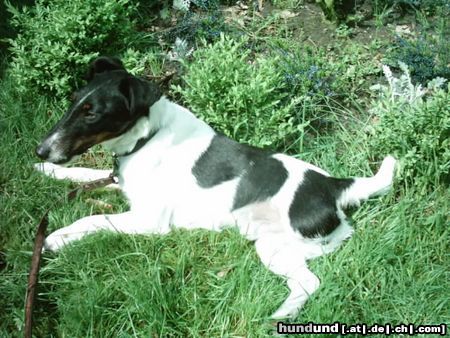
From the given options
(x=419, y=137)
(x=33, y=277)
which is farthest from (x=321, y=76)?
(x=33, y=277)

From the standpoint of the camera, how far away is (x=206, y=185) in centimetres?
295

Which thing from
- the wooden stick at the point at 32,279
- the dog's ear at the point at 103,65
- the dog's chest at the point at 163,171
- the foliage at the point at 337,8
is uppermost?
the foliage at the point at 337,8

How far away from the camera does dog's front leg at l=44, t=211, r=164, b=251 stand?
2850 mm

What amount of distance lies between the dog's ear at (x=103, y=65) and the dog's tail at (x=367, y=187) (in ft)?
4.82

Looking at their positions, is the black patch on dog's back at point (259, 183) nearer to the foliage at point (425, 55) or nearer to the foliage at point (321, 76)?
the foliage at point (321, 76)

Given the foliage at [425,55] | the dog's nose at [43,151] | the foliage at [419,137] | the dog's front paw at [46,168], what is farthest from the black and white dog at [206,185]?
the foliage at [425,55]

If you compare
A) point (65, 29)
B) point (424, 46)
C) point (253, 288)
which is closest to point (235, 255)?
point (253, 288)

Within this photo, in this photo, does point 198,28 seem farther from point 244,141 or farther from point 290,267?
point 290,267

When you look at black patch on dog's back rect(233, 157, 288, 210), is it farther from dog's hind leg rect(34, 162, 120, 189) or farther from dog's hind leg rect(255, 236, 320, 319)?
dog's hind leg rect(34, 162, 120, 189)

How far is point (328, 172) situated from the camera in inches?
133

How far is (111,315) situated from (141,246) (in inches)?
18.0

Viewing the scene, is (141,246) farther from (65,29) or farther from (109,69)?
(65,29)

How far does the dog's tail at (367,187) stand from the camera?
297 centimetres

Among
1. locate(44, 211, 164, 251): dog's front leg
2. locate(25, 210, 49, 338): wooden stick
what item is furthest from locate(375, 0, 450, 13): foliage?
locate(25, 210, 49, 338): wooden stick
